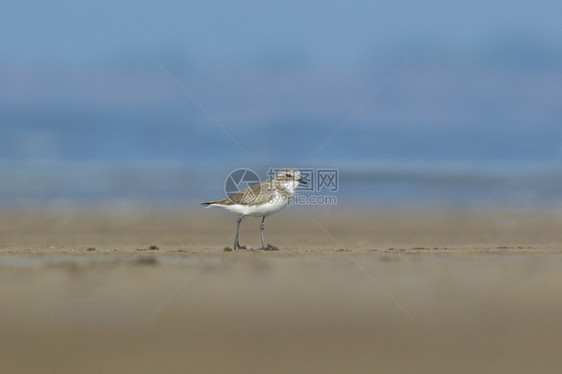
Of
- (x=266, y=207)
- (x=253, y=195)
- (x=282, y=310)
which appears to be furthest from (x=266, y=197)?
(x=282, y=310)

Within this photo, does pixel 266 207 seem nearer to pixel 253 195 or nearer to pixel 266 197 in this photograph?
pixel 266 197

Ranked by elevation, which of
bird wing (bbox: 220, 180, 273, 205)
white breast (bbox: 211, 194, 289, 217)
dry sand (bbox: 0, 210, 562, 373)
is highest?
bird wing (bbox: 220, 180, 273, 205)

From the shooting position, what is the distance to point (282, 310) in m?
8.70

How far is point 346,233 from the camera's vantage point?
64.0 ft

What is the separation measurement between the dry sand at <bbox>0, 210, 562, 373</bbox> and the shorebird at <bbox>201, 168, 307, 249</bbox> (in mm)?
1161

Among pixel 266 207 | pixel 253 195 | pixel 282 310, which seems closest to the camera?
pixel 282 310

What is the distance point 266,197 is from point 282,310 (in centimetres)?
645

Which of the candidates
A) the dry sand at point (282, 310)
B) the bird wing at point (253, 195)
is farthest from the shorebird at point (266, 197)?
the dry sand at point (282, 310)

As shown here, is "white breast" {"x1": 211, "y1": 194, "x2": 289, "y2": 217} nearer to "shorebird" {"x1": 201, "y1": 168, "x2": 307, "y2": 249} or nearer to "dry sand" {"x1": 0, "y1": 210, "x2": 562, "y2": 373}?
"shorebird" {"x1": 201, "y1": 168, "x2": 307, "y2": 249}

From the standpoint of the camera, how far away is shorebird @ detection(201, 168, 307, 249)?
1496cm

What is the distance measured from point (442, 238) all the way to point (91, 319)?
34.1 ft

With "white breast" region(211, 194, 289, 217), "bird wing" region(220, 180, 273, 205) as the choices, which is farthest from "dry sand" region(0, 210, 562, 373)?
"bird wing" region(220, 180, 273, 205)

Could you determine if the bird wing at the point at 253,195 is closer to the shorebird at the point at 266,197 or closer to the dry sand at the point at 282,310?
the shorebird at the point at 266,197

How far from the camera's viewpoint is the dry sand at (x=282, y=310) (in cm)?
733
